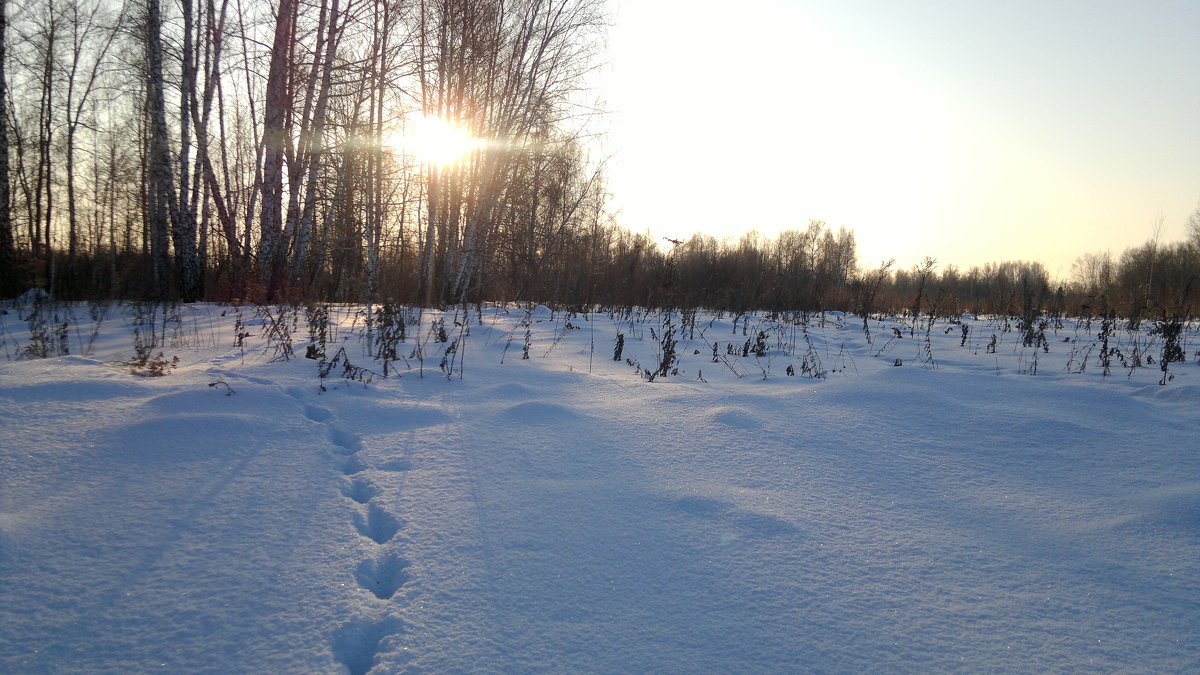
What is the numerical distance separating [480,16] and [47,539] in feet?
39.2

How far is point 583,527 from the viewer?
1.74 m

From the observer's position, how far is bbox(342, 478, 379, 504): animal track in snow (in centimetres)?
194

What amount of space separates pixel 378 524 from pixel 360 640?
56 centimetres

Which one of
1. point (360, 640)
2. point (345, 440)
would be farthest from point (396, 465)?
point (360, 640)

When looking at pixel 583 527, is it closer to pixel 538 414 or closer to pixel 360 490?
pixel 360 490

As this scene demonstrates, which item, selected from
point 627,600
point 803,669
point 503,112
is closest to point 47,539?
point 627,600

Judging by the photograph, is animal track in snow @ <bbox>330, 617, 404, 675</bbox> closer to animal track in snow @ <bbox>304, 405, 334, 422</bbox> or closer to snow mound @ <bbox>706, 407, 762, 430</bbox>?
animal track in snow @ <bbox>304, 405, 334, 422</bbox>

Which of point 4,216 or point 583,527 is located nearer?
point 583,527

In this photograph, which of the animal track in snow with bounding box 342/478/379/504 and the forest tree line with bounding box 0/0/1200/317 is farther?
the forest tree line with bounding box 0/0/1200/317

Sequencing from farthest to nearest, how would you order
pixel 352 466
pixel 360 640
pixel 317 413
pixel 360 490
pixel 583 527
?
pixel 317 413, pixel 352 466, pixel 360 490, pixel 583 527, pixel 360 640

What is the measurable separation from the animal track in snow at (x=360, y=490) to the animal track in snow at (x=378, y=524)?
0.09 meters

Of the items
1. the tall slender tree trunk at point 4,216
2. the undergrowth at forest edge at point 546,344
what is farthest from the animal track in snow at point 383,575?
the tall slender tree trunk at point 4,216

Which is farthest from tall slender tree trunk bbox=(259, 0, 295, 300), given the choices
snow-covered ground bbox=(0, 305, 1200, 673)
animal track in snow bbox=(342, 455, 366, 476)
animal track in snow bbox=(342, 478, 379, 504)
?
animal track in snow bbox=(342, 478, 379, 504)

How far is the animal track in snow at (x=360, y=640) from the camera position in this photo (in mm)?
1171
